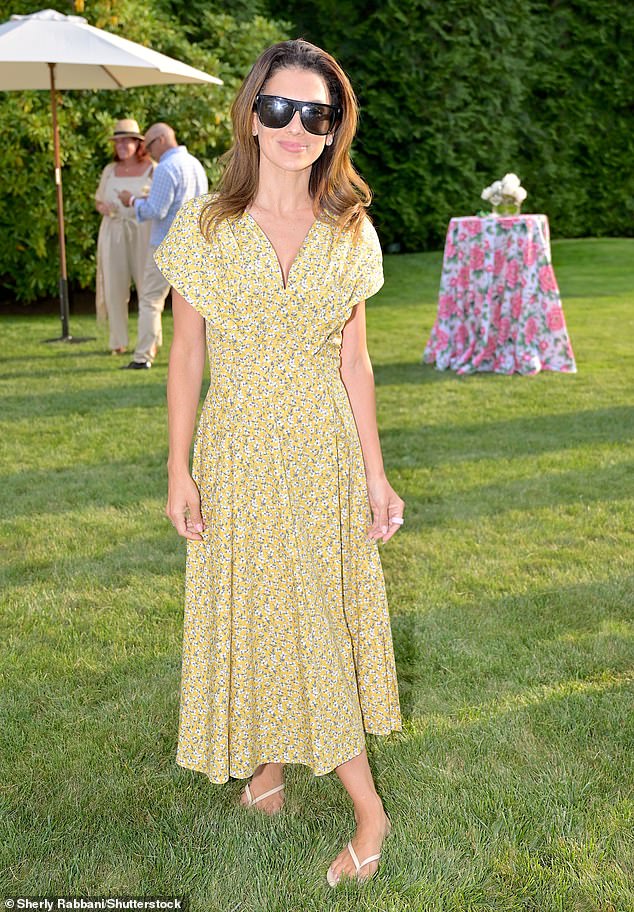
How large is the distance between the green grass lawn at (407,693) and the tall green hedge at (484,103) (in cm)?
1060

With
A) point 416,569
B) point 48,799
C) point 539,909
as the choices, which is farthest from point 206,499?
point 416,569

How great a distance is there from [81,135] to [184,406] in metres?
9.66

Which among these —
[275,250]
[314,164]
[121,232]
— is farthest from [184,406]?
[121,232]

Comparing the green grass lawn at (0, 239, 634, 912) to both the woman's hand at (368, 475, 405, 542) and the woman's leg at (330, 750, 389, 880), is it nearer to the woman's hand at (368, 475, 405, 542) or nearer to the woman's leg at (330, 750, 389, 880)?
the woman's leg at (330, 750, 389, 880)

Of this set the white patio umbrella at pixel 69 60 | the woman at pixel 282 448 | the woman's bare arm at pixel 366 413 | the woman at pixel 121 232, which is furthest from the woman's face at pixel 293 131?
the woman at pixel 121 232

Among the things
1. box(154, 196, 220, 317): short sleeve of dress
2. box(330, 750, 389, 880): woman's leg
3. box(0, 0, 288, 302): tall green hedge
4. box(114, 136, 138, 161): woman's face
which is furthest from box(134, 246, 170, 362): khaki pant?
box(330, 750, 389, 880): woman's leg

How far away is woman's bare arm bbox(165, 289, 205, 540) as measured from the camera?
7.06ft

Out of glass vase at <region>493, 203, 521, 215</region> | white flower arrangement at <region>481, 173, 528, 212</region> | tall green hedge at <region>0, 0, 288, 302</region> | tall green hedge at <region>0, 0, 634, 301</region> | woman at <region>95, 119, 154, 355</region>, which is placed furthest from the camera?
tall green hedge at <region>0, 0, 634, 301</region>

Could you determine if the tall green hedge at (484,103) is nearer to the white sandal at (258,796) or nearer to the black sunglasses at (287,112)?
the black sunglasses at (287,112)

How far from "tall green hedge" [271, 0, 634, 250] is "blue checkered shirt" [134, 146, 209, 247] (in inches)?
275

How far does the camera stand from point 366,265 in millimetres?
2154

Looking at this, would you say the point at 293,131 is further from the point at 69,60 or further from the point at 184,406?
the point at 69,60

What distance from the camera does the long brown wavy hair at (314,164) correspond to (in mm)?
2066

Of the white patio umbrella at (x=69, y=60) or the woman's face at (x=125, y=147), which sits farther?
the woman's face at (x=125, y=147)
